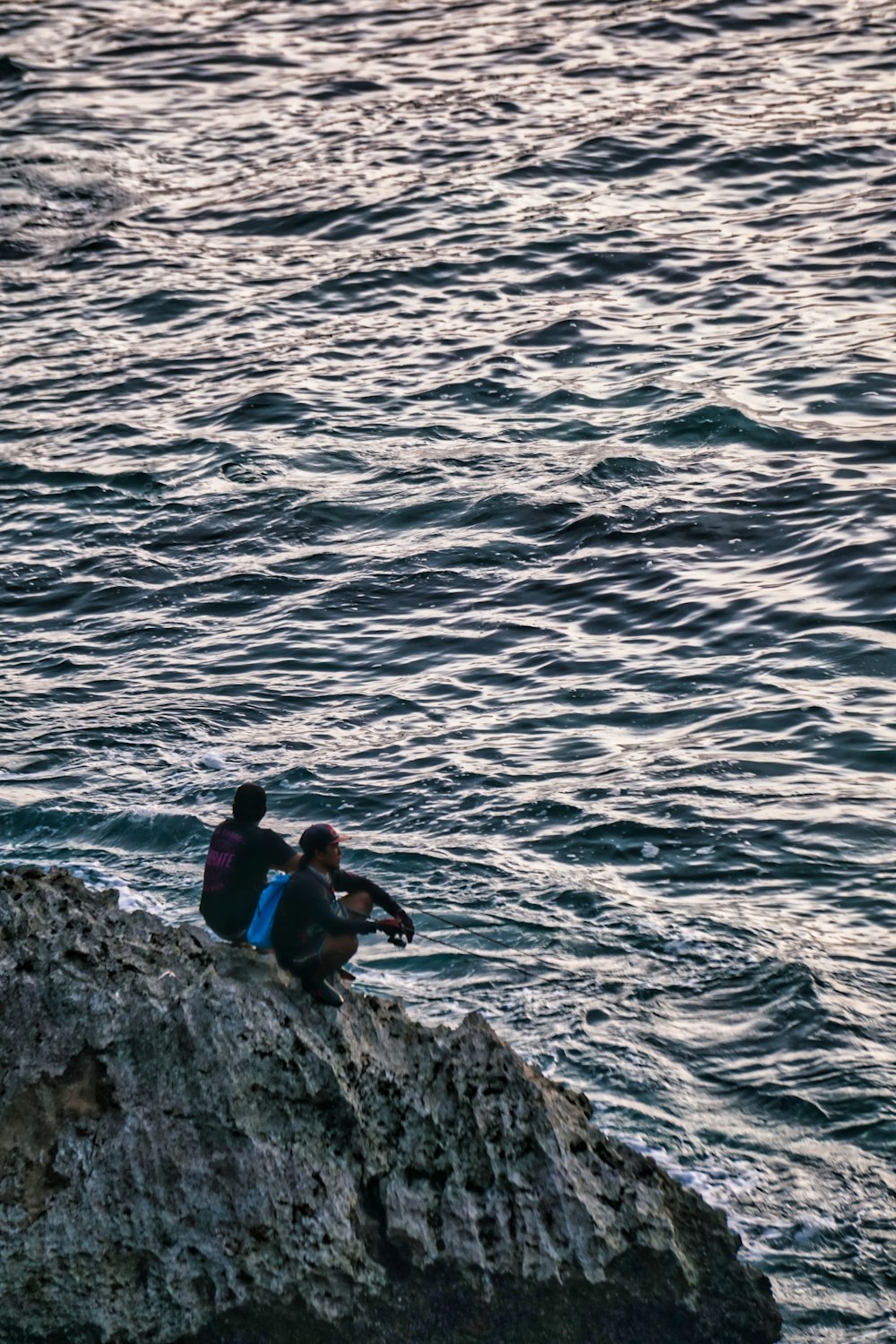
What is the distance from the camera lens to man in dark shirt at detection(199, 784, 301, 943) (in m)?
10.5

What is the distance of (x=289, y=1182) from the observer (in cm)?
741

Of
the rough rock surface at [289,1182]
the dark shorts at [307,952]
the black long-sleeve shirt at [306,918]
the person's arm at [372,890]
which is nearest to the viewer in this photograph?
the rough rock surface at [289,1182]

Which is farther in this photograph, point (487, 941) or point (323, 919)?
point (487, 941)

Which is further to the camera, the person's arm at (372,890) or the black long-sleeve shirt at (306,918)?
the person's arm at (372,890)

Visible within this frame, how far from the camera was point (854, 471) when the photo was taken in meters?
19.0

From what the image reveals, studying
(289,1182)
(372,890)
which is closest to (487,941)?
(372,890)

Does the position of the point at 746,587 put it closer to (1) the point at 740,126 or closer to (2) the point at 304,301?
(2) the point at 304,301

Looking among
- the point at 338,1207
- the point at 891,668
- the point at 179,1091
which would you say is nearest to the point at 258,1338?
the point at 338,1207

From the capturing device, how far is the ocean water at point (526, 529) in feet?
38.3

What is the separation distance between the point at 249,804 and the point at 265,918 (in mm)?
1380

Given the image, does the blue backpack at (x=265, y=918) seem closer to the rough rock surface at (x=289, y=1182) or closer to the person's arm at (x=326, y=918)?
the person's arm at (x=326, y=918)

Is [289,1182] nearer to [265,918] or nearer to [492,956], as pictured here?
[265,918]

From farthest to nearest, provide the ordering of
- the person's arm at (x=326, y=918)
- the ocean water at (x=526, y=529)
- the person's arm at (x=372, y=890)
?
1. the ocean water at (x=526, y=529)
2. the person's arm at (x=372, y=890)
3. the person's arm at (x=326, y=918)

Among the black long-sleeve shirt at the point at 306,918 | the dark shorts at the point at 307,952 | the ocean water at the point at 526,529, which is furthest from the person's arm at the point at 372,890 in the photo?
the ocean water at the point at 526,529
